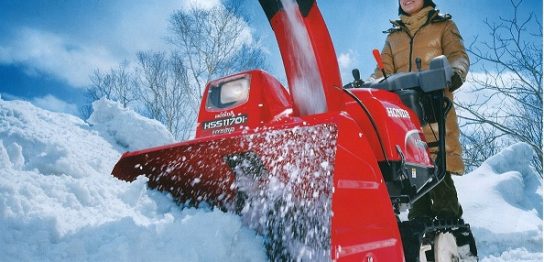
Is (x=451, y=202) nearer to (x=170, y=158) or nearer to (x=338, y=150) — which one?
(x=338, y=150)

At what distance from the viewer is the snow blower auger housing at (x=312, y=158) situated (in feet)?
6.16

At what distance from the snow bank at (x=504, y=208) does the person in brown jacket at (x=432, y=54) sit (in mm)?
2170

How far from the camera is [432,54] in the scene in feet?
10.6

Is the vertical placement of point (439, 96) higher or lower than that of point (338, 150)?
higher

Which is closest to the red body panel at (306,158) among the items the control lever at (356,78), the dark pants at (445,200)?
the control lever at (356,78)

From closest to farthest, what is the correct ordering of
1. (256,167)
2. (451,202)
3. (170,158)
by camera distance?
(256,167), (170,158), (451,202)

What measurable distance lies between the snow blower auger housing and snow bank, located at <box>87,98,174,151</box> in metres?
5.83

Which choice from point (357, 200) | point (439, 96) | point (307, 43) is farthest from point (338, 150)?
point (439, 96)

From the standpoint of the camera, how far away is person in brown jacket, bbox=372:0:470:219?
9.84 ft

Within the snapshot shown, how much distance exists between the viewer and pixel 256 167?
2295mm

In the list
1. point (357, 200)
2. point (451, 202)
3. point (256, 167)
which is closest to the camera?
point (357, 200)

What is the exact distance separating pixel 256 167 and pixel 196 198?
21.8 inches

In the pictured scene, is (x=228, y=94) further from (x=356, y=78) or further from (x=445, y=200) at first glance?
(x=445, y=200)

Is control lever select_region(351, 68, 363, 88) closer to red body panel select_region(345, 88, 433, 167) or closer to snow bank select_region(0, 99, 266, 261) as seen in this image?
red body panel select_region(345, 88, 433, 167)
